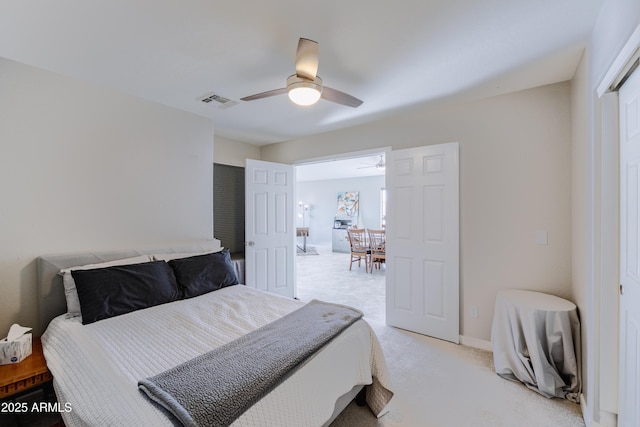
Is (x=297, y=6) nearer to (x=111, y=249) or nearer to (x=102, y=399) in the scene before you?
(x=102, y=399)

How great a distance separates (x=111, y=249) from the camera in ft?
8.13

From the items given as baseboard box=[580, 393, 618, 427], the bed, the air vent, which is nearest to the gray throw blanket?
the bed

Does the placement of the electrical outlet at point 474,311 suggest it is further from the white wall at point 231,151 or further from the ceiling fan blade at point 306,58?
the white wall at point 231,151

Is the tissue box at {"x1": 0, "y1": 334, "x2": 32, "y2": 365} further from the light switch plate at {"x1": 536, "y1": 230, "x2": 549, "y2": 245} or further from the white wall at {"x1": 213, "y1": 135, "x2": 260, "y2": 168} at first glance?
the light switch plate at {"x1": 536, "y1": 230, "x2": 549, "y2": 245}

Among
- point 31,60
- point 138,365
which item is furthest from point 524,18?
point 31,60

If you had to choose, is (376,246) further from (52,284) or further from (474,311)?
(52,284)

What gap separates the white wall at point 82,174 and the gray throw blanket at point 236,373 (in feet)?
5.78

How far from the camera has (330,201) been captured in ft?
31.7

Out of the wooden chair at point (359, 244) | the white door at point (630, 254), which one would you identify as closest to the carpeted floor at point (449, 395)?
the white door at point (630, 254)

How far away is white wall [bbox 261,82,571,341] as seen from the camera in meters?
2.35

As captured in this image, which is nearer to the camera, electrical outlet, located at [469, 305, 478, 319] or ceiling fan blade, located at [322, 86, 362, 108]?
ceiling fan blade, located at [322, 86, 362, 108]

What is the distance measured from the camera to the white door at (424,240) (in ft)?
9.28

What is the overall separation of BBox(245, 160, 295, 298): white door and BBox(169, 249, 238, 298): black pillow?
89cm

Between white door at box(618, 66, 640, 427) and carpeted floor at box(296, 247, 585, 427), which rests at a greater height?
white door at box(618, 66, 640, 427)
